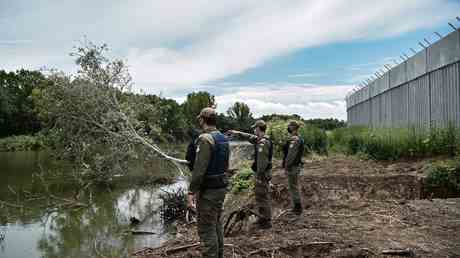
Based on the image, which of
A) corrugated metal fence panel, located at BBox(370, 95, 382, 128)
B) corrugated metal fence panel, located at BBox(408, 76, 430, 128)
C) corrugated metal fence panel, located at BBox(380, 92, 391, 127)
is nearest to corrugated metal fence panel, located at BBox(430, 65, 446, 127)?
corrugated metal fence panel, located at BBox(408, 76, 430, 128)

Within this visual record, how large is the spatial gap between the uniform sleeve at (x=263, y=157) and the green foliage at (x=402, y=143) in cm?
663

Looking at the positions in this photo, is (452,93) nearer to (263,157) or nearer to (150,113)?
(263,157)

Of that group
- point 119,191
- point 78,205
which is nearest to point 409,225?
point 78,205

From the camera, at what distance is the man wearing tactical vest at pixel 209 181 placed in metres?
4.56

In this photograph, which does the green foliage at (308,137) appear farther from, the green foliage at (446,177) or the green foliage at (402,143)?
the green foliage at (446,177)

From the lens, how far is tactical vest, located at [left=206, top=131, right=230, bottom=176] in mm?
4672

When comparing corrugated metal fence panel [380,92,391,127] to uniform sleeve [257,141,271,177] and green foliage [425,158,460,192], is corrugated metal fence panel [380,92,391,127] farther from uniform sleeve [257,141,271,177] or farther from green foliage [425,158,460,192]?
uniform sleeve [257,141,271,177]

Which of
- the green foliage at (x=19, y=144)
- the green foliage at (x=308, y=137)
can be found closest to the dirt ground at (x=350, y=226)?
the green foliage at (x=308, y=137)

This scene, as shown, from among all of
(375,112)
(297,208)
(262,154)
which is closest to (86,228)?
(297,208)

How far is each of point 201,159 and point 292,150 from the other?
327 centimetres

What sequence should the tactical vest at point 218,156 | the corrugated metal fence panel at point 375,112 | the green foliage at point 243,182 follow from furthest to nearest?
the corrugated metal fence panel at point 375,112, the green foliage at point 243,182, the tactical vest at point 218,156

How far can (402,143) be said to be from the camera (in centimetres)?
1318

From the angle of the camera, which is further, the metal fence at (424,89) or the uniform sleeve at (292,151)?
the metal fence at (424,89)

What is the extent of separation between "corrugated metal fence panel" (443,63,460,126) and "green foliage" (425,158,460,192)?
2.76m
